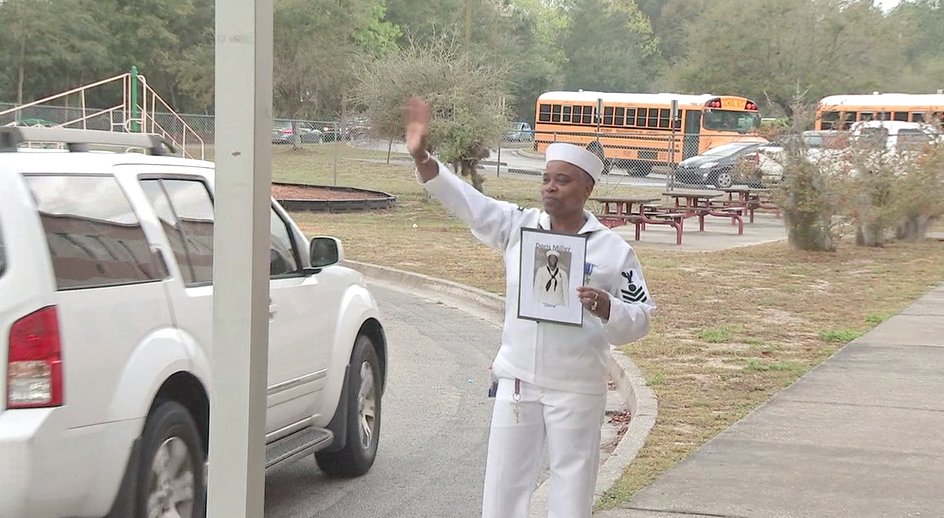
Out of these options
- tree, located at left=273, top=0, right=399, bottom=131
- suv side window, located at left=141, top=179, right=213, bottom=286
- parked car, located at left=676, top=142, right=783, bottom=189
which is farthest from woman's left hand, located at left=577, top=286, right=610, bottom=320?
tree, located at left=273, top=0, right=399, bottom=131

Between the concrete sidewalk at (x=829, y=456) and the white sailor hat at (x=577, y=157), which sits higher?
the white sailor hat at (x=577, y=157)

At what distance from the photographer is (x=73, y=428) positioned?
14.3 ft

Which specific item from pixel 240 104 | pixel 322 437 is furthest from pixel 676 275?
pixel 240 104

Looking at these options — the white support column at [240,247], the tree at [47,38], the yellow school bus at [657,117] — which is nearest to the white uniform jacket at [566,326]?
the white support column at [240,247]

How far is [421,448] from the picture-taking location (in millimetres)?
7758

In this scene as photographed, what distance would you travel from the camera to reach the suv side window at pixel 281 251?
622 cm

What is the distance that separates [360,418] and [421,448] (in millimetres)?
952

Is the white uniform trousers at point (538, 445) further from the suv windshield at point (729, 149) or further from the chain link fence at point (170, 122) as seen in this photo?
the suv windshield at point (729, 149)

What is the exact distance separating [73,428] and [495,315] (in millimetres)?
9477

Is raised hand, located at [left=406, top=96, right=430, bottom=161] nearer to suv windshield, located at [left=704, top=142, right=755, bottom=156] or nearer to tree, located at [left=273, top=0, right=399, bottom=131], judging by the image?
suv windshield, located at [left=704, top=142, right=755, bottom=156]

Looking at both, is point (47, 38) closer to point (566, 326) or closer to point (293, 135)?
point (293, 135)

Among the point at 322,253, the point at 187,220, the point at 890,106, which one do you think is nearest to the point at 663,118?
the point at 890,106

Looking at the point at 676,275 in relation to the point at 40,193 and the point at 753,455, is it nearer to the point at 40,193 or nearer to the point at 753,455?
the point at 753,455

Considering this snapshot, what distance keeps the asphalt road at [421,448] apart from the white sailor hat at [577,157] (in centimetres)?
263
